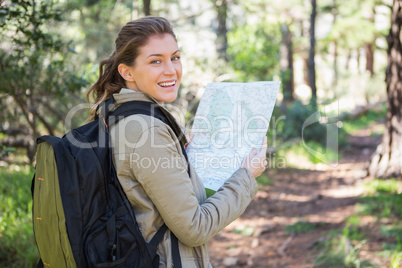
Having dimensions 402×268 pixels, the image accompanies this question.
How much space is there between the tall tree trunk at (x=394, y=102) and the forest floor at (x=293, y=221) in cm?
59

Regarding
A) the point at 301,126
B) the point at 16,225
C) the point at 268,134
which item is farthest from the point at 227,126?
the point at 301,126

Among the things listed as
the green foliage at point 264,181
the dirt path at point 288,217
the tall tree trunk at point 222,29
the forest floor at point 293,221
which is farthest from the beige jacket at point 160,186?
the green foliage at point 264,181

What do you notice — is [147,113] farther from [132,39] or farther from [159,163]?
[132,39]

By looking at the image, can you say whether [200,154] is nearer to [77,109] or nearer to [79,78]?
[79,78]

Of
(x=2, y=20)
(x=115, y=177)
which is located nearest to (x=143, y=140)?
(x=115, y=177)

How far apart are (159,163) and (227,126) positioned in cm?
66

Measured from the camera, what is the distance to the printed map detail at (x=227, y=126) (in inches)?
73.3

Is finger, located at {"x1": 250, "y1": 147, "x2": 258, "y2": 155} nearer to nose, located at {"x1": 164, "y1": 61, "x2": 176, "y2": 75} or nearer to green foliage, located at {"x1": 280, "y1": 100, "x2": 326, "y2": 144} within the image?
nose, located at {"x1": 164, "y1": 61, "x2": 176, "y2": 75}

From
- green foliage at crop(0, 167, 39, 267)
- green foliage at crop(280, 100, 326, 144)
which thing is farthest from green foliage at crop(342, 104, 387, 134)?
green foliage at crop(0, 167, 39, 267)

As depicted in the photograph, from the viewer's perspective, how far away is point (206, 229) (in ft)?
5.08

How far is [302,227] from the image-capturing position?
15.6ft

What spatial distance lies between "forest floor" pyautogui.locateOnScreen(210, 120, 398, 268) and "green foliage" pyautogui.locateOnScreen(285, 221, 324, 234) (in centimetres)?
1

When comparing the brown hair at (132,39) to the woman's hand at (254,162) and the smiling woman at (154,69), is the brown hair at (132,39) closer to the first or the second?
the smiling woman at (154,69)

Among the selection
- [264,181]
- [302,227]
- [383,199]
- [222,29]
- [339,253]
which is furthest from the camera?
[222,29]
